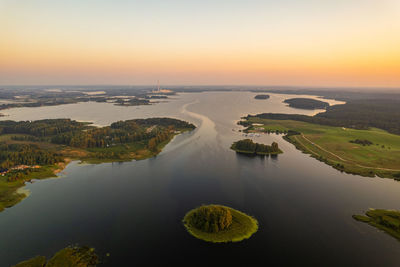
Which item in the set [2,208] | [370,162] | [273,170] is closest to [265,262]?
[273,170]

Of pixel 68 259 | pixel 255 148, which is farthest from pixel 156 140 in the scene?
pixel 68 259

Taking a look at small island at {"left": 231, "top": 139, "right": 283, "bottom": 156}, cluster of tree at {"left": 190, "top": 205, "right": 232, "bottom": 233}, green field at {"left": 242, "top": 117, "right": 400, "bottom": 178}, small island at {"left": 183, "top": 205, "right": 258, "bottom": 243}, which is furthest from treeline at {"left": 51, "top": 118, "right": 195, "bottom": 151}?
green field at {"left": 242, "top": 117, "right": 400, "bottom": 178}

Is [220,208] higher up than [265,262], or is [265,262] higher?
[220,208]

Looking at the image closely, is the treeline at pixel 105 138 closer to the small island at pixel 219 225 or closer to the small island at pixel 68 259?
the small island at pixel 219 225

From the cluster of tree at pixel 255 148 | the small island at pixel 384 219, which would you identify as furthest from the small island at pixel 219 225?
the cluster of tree at pixel 255 148

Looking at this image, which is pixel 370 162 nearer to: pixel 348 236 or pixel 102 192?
pixel 348 236

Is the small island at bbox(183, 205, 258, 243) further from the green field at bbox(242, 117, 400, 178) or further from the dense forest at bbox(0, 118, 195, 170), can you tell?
the dense forest at bbox(0, 118, 195, 170)

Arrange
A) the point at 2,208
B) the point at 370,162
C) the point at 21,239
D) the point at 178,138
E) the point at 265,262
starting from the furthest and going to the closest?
the point at 178,138 → the point at 370,162 → the point at 2,208 → the point at 21,239 → the point at 265,262
